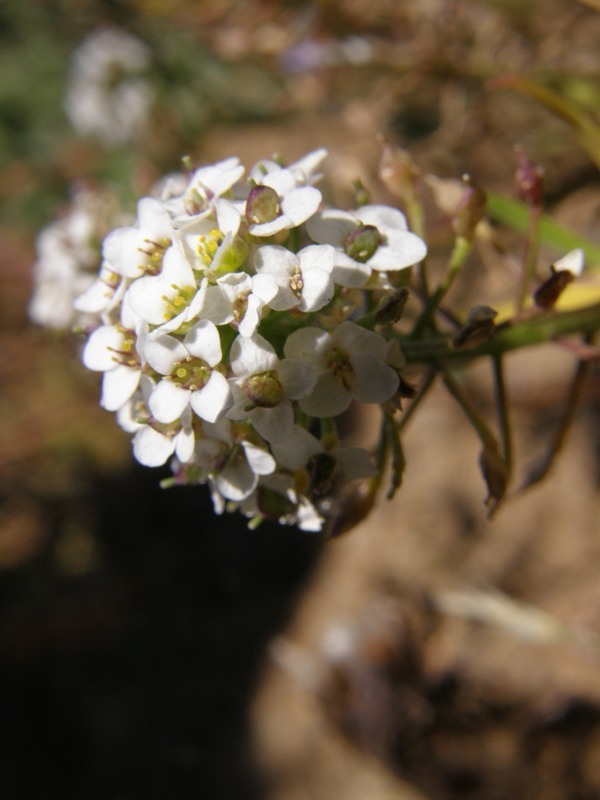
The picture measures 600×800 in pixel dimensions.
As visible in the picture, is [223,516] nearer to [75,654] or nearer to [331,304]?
[75,654]

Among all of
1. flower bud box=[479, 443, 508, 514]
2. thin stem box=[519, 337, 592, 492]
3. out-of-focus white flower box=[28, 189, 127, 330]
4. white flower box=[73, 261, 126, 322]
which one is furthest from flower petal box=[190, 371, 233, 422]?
out-of-focus white flower box=[28, 189, 127, 330]

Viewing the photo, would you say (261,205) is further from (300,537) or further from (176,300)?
(300,537)

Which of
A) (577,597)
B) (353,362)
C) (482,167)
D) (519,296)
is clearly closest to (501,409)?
(519,296)

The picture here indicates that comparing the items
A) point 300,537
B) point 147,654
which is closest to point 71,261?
point 300,537

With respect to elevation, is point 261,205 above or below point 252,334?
above

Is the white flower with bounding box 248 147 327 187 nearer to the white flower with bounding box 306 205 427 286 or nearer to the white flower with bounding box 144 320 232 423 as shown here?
the white flower with bounding box 306 205 427 286

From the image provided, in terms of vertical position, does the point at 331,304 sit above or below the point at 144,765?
above
